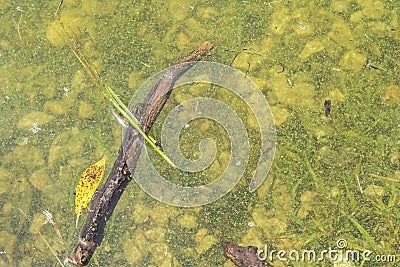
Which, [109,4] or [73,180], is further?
[109,4]

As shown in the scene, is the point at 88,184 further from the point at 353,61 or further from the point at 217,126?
the point at 353,61

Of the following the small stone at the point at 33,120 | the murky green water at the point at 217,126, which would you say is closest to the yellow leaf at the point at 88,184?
the murky green water at the point at 217,126

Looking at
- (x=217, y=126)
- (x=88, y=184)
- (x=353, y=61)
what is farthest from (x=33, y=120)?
(x=353, y=61)

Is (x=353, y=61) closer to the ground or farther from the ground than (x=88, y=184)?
farther from the ground

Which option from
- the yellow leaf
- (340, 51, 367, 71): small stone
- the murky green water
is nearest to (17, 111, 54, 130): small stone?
the murky green water

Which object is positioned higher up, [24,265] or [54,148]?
[54,148]

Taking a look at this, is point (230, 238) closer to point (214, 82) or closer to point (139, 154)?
point (139, 154)

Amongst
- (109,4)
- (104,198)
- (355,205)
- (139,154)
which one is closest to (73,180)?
(104,198)
